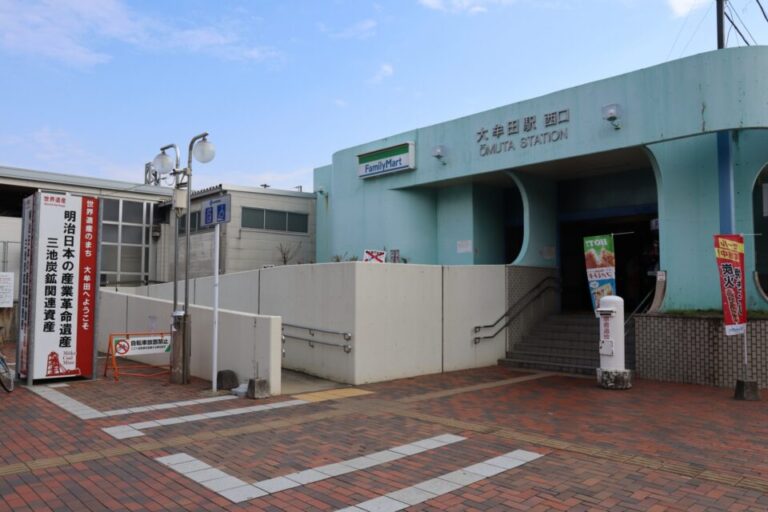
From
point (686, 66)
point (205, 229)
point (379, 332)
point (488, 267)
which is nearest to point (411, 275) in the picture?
point (379, 332)

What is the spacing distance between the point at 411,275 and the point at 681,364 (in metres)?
5.43

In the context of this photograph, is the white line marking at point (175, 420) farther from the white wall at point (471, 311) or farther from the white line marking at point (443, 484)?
the white wall at point (471, 311)

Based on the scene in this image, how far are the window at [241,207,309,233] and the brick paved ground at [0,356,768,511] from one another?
12625 mm

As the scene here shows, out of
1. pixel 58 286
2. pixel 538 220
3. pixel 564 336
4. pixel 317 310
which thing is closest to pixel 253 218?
pixel 538 220

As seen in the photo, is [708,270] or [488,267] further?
[488,267]

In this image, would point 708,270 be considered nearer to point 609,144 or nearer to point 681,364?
point 681,364

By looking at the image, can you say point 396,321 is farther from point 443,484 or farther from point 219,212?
point 443,484

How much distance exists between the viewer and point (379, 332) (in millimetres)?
11305

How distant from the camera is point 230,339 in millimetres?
10578

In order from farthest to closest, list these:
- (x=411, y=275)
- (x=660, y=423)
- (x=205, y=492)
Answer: (x=411, y=275) → (x=660, y=423) → (x=205, y=492)

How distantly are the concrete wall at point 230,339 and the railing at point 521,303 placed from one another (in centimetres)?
542

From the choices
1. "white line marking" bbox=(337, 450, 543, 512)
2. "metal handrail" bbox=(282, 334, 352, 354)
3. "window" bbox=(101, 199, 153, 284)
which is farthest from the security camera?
"window" bbox=(101, 199, 153, 284)

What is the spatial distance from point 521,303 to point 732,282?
5.44 m

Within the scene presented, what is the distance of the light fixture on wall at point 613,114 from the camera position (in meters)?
12.6
